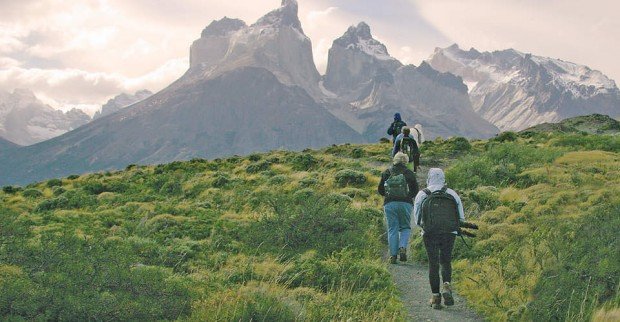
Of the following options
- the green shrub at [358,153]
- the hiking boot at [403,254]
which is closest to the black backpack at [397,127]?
the hiking boot at [403,254]

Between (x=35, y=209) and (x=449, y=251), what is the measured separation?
19702 millimetres

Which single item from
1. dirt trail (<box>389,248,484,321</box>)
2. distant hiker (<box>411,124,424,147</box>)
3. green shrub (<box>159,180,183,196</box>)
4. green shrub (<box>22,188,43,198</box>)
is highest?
distant hiker (<box>411,124,424,147</box>)

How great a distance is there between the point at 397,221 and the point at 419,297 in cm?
265

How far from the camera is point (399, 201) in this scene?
13.2 m

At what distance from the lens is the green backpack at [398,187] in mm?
13203

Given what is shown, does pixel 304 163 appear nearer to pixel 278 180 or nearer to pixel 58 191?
pixel 278 180

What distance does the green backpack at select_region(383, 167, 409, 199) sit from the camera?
13.2m

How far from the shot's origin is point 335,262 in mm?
11766

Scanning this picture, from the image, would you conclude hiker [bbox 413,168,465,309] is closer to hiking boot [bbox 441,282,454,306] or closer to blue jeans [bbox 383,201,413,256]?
hiking boot [bbox 441,282,454,306]

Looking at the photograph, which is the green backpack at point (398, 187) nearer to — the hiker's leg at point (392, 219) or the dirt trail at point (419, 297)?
the hiker's leg at point (392, 219)

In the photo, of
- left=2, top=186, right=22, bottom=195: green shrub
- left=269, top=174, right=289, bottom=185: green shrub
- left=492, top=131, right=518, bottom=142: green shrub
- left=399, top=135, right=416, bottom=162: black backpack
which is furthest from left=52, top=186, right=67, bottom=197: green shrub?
left=492, top=131, right=518, bottom=142: green shrub

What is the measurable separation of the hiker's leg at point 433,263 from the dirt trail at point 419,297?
42 cm

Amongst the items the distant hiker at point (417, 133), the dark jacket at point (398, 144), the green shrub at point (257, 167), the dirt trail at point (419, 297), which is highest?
the distant hiker at point (417, 133)

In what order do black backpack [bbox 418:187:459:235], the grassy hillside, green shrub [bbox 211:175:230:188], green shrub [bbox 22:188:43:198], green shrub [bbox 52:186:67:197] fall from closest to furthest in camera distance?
the grassy hillside → black backpack [bbox 418:187:459:235] → green shrub [bbox 211:175:230:188] → green shrub [bbox 52:186:67:197] → green shrub [bbox 22:188:43:198]
